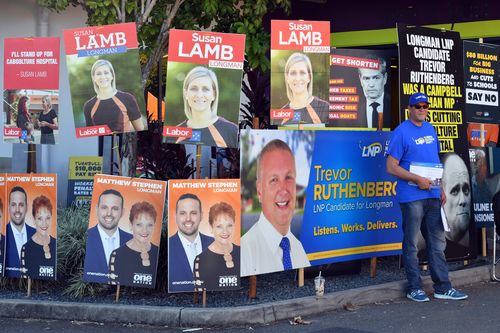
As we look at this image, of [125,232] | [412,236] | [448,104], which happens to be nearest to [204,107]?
[125,232]

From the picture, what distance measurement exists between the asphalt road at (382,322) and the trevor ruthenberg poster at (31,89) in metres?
2.07

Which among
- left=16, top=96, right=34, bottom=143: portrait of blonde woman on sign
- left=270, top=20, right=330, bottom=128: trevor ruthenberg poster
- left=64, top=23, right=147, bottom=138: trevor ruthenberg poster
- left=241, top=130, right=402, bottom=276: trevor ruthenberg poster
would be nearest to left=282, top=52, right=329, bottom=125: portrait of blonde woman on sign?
left=270, top=20, right=330, bottom=128: trevor ruthenberg poster

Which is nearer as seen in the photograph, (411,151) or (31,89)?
(411,151)

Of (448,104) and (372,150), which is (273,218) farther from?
(448,104)

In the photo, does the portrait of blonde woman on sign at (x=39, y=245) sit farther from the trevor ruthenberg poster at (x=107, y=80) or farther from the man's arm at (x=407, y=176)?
the man's arm at (x=407, y=176)

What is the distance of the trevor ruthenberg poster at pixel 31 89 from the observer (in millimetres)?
8250

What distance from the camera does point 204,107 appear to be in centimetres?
778

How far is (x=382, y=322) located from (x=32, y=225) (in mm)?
3749

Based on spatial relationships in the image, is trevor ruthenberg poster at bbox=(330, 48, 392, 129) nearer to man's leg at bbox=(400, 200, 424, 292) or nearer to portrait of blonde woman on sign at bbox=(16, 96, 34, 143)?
man's leg at bbox=(400, 200, 424, 292)

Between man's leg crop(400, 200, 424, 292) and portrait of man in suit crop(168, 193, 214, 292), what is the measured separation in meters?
2.07

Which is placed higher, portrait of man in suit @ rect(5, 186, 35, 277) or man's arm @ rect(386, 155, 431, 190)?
man's arm @ rect(386, 155, 431, 190)

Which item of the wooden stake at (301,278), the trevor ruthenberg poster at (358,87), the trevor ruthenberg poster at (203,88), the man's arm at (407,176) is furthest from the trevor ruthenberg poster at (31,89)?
the man's arm at (407,176)

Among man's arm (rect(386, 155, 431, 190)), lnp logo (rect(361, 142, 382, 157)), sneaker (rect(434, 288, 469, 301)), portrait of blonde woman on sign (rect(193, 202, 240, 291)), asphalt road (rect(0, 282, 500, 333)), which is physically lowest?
asphalt road (rect(0, 282, 500, 333))

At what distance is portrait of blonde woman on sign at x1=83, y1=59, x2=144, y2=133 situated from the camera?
7.95 metres
